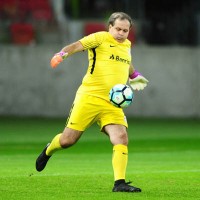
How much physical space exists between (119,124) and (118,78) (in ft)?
2.07

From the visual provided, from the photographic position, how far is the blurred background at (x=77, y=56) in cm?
3053

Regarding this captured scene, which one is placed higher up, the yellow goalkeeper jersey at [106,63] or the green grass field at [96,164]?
the yellow goalkeeper jersey at [106,63]

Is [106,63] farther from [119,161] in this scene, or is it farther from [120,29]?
[119,161]

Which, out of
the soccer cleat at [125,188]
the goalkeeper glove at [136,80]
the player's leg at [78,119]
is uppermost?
the goalkeeper glove at [136,80]

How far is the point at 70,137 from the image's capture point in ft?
42.0

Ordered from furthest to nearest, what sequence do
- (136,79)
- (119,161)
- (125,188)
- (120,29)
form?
(136,79) → (120,29) → (119,161) → (125,188)

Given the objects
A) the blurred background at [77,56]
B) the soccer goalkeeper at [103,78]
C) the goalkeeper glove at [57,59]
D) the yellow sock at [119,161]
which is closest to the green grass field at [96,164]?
the yellow sock at [119,161]

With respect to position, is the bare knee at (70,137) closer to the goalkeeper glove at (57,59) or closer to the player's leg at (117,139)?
the player's leg at (117,139)

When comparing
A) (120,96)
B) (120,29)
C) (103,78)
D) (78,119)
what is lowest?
(78,119)

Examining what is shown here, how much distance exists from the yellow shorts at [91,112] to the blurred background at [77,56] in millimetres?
17685

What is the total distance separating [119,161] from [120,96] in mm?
801

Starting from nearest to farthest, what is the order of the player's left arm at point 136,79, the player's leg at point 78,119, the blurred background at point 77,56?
1. the player's leg at point 78,119
2. the player's left arm at point 136,79
3. the blurred background at point 77,56

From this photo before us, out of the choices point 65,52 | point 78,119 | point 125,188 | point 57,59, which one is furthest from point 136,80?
point 125,188

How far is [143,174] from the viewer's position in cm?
1448
